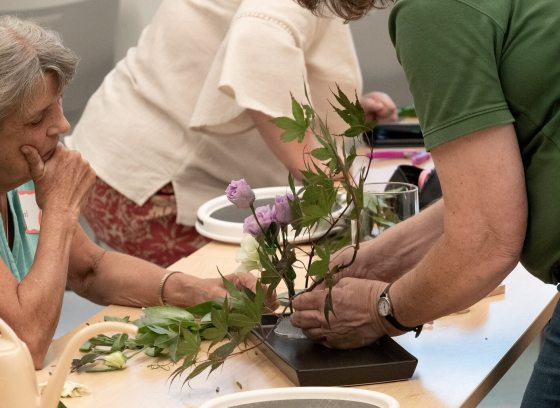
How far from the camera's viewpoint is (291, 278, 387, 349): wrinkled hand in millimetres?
1497

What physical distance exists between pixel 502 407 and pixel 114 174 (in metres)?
1.60

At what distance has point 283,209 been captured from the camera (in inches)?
60.1

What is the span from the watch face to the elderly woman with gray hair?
31 cm

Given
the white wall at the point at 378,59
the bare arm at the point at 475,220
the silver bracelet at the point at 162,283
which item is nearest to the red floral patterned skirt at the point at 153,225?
the silver bracelet at the point at 162,283

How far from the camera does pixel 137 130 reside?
2.90 metres

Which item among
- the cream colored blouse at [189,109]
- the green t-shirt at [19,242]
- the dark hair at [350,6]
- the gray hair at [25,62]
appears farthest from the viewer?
the cream colored blouse at [189,109]

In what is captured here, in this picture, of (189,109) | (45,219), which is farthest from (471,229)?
(189,109)

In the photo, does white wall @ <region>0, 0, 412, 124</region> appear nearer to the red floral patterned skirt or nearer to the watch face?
the red floral patterned skirt

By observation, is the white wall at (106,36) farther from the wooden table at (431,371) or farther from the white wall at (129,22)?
the wooden table at (431,371)

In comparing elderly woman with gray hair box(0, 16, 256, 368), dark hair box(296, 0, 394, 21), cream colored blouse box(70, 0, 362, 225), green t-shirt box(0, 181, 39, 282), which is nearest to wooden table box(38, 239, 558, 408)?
elderly woman with gray hair box(0, 16, 256, 368)

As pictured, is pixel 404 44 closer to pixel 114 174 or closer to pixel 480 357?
pixel 480 357

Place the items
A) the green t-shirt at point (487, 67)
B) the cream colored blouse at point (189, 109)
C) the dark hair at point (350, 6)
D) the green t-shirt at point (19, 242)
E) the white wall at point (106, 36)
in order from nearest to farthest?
1. the green t-shirt at point (487, 67)
2. the dark hair at point (350, 6)
3. the green t-shirt at point (19, 242)
4. the cream colored blouse at point (189, 109)
5. the white wall at point (106, 36)

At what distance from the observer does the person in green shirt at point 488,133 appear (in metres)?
1.24

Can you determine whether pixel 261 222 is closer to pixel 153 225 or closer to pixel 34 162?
pixel 34 162
